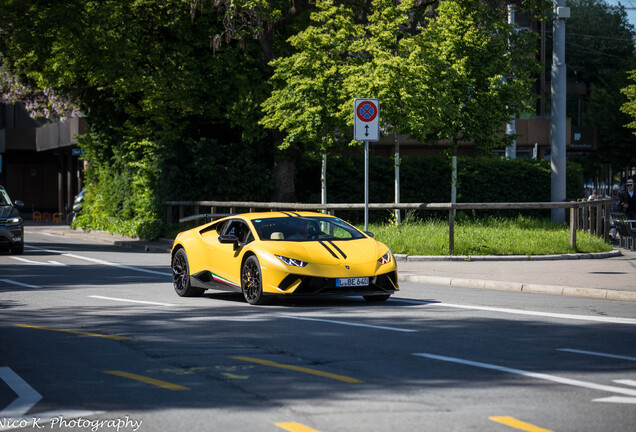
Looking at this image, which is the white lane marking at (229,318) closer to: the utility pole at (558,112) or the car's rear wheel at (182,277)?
the car's rear wheel at (182,277)

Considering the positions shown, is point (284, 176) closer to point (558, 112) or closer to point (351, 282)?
point (558, 112)

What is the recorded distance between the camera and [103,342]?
416 inches

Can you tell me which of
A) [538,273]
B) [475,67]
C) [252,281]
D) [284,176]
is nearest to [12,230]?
[284,176]

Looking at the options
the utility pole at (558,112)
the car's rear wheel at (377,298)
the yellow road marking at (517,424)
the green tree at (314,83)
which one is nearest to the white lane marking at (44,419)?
the yellow road marking at (517,424)

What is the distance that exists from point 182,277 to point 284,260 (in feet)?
9.29

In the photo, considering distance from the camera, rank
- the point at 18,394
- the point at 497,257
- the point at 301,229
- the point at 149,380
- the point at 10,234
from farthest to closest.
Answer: the point at 10,234 → the point at 497,257 → the point at 301,229 → the point at 149,380 → the point at 18,394

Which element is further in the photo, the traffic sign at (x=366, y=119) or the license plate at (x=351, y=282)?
the traffic sign at (x=366, y=119)

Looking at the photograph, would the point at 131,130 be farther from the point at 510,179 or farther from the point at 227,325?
the point at 227,325

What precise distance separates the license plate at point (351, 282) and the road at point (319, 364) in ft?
1.13

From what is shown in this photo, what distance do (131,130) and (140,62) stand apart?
9.42 ft

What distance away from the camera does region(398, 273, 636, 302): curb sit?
49.6 feet

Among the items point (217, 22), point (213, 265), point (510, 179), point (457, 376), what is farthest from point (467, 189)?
point (457, 376)

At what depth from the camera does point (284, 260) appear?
13977 millimetres

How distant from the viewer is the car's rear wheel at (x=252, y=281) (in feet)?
46.4
